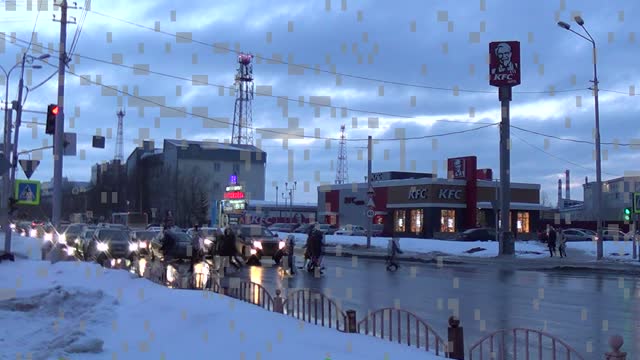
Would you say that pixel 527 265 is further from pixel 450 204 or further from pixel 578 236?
pixel 578 236

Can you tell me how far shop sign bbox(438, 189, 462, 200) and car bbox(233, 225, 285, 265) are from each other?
33.7 m

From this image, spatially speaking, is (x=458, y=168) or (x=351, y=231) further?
(x=351, y=231)

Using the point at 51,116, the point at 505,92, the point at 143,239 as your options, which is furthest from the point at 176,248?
the point at 505,92

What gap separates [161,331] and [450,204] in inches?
2248

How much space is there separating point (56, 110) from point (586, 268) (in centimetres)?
2323

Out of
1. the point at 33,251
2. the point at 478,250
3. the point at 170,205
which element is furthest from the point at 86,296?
the point at 170,205

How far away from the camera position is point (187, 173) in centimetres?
9044

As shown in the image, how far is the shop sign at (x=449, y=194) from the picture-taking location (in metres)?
64.4

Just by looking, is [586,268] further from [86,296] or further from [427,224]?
[427,224]

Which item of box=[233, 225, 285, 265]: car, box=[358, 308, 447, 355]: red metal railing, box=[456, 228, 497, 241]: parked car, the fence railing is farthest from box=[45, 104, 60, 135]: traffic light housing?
box=[456, 228, 497, 241]: parked car

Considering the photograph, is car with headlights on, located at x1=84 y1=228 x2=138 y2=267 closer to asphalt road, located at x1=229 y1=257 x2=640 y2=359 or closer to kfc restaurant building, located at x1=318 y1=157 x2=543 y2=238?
asphalt road, located at x1=229 y1=257 x2=640 y2=359

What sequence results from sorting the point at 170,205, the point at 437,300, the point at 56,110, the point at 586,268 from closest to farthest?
the point at 437,300 < the point at 56,110 < the point at 586,268 < the point at 170,205

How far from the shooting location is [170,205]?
8612 centimetres

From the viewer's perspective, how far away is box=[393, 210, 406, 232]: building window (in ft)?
223
